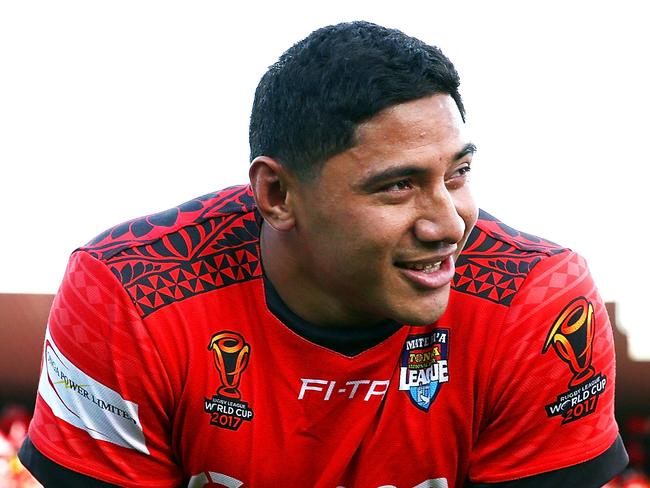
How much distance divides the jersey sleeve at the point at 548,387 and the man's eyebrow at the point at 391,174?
464 mm

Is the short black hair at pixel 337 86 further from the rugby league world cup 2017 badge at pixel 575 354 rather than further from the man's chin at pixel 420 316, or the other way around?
the rugby league world cup 2017 badge at pixel 575 354

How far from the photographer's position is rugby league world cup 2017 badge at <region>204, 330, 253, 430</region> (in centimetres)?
258

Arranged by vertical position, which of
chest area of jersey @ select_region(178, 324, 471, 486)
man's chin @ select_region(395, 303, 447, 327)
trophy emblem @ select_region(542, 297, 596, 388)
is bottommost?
chest area of jersey @ select_region(178, 324, 471, 486)

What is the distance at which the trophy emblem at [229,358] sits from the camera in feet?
8.52

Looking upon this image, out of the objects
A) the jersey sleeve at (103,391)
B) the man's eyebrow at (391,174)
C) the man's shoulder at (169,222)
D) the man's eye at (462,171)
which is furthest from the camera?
the man's shoulder at (169,222)

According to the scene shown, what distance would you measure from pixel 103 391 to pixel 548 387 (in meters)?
0.97

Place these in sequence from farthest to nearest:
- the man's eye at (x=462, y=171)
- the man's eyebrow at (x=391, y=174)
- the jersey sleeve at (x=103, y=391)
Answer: the jersey sleeve at (x=103, y=391), the man's eye at (x=462, y=171), the man's eyebrow at (x=391, y=174)

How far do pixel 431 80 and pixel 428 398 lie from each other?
72 centimetres

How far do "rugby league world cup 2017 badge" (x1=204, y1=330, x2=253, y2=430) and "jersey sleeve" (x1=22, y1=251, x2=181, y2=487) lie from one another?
11 cm

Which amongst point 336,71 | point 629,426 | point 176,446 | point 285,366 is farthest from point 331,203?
point 629,426

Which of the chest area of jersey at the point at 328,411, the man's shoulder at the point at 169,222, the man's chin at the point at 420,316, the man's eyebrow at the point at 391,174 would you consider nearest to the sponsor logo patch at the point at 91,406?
the chest area of jersey at the point at 328,411

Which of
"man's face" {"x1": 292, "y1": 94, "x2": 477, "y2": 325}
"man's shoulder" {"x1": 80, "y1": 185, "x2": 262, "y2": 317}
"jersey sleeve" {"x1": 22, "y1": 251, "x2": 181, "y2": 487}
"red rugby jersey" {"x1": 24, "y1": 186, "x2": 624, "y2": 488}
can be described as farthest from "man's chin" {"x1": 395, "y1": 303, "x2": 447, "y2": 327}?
"jersey sleeve" {"x1": 22, "y1": 251, "x2": 181, "y2": 487}

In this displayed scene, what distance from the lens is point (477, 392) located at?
8.57 feet

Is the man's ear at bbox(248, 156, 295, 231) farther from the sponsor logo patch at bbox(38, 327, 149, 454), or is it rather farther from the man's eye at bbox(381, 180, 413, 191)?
the sponsor logo patch at bbox(38, 327, 149, 454)
